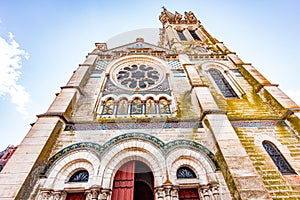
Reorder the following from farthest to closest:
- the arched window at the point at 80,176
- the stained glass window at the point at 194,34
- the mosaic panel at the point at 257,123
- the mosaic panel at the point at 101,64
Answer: the stained glass window at the point at 194,34 < the mosaic panel at the point at 101,64 < the mosaic panel at the point at 257,123 < the arched window at the point at 80,176

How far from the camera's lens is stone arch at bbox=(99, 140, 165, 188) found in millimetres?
4664

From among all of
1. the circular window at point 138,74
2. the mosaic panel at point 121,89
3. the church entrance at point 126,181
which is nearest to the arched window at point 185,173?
the church entrance at point 126,181

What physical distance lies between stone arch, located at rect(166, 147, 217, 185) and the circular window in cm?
402

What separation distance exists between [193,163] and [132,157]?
1.85 meters

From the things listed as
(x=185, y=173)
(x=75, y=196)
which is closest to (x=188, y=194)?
(x=185, y=173)

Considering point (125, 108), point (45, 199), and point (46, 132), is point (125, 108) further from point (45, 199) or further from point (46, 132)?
point (45, 199)

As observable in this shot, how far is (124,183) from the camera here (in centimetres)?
490

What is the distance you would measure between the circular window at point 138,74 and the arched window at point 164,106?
47.7 inches

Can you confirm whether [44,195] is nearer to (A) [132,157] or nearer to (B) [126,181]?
(B) [126,181]

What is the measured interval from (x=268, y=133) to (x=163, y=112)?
3828mm

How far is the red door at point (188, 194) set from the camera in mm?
4594

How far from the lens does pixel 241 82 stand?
8.67 m

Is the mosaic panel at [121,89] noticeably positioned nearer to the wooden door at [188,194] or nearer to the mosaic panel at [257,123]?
the mosaic panel at [257,123]

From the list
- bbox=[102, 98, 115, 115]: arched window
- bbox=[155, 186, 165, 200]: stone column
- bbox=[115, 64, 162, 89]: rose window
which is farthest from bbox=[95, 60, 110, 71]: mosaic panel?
bbox=[155, 186, 165, 200]: stone column
